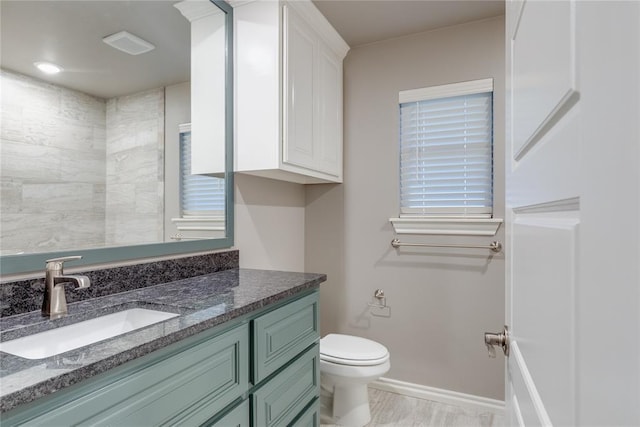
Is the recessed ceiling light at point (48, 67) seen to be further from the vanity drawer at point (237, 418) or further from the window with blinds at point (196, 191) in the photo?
the vanity drawer at point (237, 418)

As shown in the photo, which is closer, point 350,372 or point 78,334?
point 78,334

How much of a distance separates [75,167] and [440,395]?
2389 millimetres

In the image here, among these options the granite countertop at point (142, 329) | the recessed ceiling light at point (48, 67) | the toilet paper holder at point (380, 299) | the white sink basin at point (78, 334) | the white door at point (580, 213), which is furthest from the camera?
the toilet paper holder at point (380, 299)

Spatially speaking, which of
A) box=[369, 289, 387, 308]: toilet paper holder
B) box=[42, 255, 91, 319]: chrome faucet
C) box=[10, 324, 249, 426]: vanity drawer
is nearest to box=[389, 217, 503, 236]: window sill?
box=[369, 289, 387, 308]: toilet paper holder

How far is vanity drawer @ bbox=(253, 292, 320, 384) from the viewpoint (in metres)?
1.25

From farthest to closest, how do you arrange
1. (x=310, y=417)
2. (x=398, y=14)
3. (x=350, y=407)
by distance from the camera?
(x=398, y=14)
(x=350, y=407)
(x=310, y=417)

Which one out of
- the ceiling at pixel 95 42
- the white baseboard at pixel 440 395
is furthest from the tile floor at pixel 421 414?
the ceiling at pixel 95 42

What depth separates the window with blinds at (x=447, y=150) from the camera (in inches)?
89.0

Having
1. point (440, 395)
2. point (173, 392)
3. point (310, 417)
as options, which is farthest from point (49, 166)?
point (440, 395)

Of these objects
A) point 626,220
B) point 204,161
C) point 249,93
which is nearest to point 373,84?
point 249,93

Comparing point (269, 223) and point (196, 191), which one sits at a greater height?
point (196, 191)

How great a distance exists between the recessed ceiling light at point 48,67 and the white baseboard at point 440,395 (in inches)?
97.9

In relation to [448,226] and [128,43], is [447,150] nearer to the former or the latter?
[448,226]

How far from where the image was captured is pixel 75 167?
1277 mm
